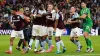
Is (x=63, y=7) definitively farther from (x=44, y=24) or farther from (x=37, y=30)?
(x=37, y=30)

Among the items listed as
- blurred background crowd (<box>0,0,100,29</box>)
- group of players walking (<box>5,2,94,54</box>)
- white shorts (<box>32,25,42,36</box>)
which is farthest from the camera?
blurred background crowd (<box>0,0,100,29</box>)

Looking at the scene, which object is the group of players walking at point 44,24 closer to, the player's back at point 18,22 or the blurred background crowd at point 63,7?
the player's back at point 18,22

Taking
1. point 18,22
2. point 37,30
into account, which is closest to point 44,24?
point 37,30

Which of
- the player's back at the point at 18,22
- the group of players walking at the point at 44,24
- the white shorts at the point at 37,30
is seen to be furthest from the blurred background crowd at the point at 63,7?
the white shorts at the point at 37,30

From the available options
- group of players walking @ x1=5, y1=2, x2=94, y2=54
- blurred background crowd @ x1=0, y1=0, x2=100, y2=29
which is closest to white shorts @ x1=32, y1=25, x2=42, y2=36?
group of players walking @ x1=5, y1=2, x2=94, y2=54

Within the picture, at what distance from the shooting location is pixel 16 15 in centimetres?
1952

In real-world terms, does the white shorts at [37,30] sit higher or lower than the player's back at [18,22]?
lower

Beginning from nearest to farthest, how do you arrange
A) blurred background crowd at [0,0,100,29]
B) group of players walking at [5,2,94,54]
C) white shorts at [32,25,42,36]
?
group of players walking at [5,2,94,54] → white shorts at [32,25,42,36] → blurred background crowd at [0,0,100,29]

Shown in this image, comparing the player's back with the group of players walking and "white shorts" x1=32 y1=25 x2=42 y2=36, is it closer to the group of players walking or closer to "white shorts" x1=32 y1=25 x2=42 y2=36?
the group of players walking

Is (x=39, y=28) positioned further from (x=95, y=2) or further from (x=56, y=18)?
(x=95, y=2)

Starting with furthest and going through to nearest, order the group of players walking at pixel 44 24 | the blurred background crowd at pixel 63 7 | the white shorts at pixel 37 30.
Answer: the blurred background crowd at pixel 63 7, the white shorts at pixel 37 30, the group of players walking at pixel 44 24

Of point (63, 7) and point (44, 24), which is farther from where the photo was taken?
point (63, 7)

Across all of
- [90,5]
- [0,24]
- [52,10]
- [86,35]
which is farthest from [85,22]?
[90,5]

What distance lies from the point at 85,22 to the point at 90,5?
2484cm
